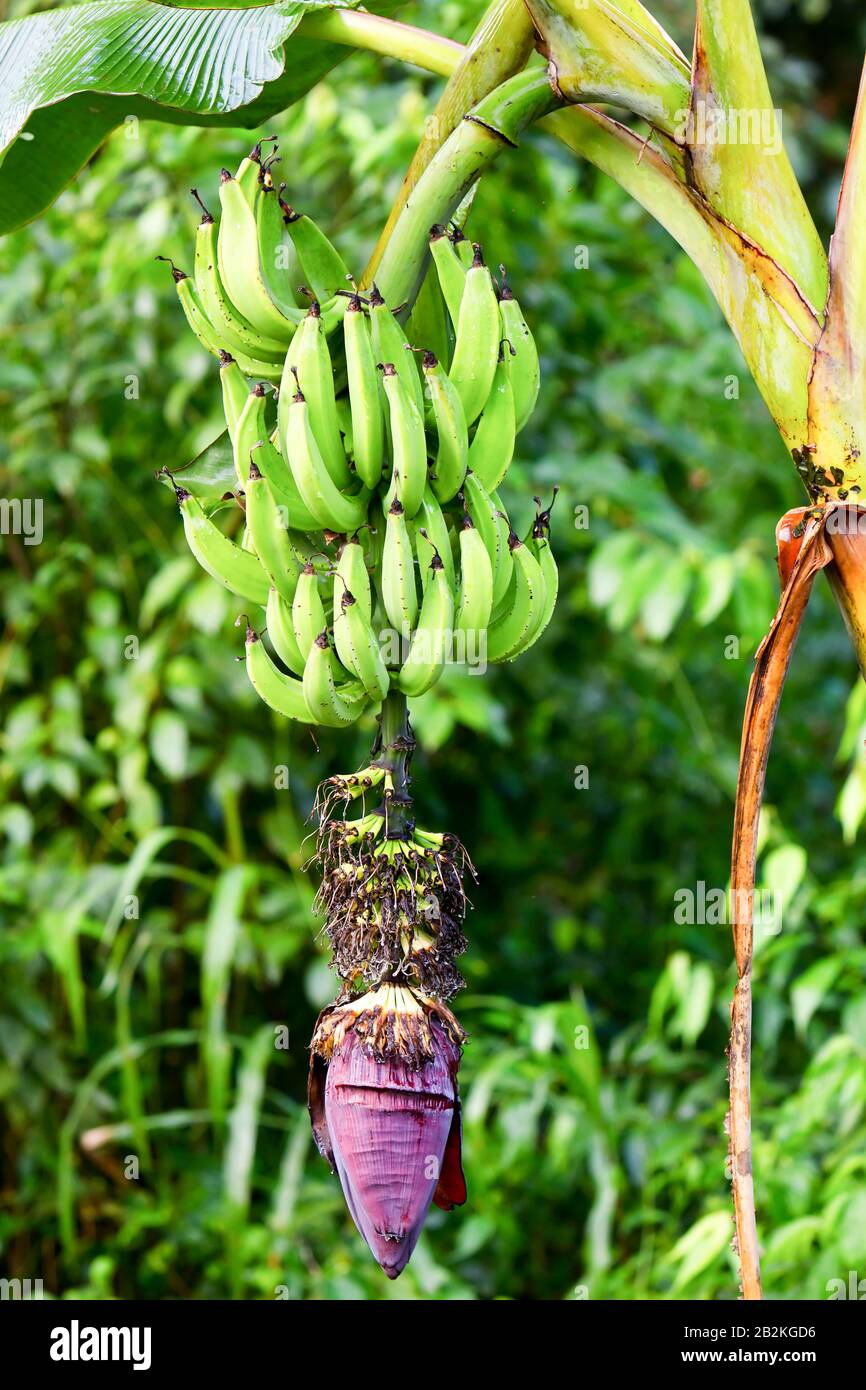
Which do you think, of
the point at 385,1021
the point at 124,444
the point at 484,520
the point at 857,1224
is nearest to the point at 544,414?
the point at 124,444

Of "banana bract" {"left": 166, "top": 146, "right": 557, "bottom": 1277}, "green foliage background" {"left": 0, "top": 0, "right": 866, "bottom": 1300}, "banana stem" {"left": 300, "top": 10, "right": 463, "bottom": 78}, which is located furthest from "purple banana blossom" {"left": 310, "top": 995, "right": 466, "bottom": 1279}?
"green foliage background" {"left": 0, "top": 0, "right": 866, "bottom": 1300}

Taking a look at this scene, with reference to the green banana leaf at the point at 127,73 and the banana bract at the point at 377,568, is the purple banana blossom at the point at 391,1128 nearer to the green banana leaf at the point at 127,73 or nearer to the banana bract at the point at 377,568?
the banana bract at the point at 377,568

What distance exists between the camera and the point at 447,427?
0.82 m

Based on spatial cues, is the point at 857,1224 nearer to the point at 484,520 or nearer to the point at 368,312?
the point at 484,520

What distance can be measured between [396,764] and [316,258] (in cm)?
35

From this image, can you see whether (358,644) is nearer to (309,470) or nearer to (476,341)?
(309,470)

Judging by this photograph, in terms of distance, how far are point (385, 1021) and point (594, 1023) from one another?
1723 mm

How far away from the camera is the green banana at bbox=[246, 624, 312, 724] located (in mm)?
872

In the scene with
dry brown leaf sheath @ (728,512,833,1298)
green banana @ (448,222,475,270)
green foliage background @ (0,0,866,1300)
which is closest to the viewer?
dry brown leaf sheath @ (728,512,833,1298)

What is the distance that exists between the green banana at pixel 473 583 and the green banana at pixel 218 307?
0.20 meters

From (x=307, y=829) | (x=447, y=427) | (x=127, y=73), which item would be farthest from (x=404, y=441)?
(x=307, y=829)

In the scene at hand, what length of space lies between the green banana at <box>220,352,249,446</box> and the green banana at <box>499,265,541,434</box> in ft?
0.58

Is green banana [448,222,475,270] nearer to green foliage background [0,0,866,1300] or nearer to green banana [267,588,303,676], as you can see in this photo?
green banana [267,588,303,676]

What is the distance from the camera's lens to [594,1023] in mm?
2430
